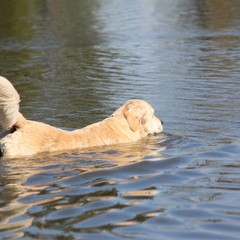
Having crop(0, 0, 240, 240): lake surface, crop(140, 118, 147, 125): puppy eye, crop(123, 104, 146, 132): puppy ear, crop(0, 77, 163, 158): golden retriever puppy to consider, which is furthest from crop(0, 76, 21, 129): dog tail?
crop(140, 118, 147, 125): puppy eye

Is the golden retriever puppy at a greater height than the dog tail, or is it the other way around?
the dog tail

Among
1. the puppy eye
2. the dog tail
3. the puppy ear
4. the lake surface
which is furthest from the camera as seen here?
the puppy eye

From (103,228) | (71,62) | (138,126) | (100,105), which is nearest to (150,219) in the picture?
(103,228)

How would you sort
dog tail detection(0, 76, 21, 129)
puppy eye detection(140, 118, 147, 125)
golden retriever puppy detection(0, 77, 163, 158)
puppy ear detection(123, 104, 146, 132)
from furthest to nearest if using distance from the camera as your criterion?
1. puppy eye detection(140, 118, 147, 125)
2. puppy ear detection(123, 104, 146, 132)
3. golden retriever puppy detection(0, 77, 163, 158)
4. dog tail detection(0, 76, 21, 129)

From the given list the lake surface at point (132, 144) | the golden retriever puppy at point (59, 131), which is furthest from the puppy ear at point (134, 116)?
the lake surface at point (132, 144)

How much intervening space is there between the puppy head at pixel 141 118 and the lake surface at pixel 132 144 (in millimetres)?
135

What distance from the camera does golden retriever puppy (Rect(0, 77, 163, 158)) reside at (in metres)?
7.34

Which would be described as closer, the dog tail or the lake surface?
the lake surface

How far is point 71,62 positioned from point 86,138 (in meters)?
9.10

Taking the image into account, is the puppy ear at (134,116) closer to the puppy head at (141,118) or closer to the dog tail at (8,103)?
the puppy head at (141,118)

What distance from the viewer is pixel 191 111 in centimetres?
1089

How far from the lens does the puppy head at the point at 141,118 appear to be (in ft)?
29.7

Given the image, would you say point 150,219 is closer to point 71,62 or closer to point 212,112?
point 212,112

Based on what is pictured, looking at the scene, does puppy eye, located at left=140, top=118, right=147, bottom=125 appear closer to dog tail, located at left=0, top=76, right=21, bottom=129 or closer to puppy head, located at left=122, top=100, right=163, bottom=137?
puppy head, located at left=122, top=100, right=163, bottom=137
